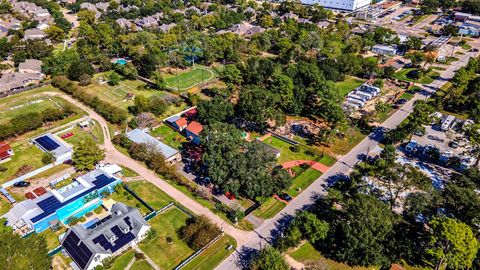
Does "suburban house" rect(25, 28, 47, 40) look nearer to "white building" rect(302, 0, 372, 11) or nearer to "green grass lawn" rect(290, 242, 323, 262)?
"white building" rect(302, 0, 372, 11)

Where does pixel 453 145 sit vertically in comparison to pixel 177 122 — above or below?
below

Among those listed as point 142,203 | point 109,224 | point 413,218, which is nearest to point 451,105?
point 413,218

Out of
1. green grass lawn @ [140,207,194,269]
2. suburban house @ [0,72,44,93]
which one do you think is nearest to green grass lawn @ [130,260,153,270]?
green grass lawn @ [140,207,194,269]

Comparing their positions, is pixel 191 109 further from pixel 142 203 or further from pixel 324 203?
pixel 324 203

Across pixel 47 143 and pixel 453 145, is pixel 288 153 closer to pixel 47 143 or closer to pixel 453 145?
pixel 453 145

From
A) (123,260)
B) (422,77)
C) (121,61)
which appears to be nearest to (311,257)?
(123,260)

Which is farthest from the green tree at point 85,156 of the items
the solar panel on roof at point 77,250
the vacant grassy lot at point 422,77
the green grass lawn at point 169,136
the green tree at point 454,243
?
the vacant grassy lot at point 422,77
